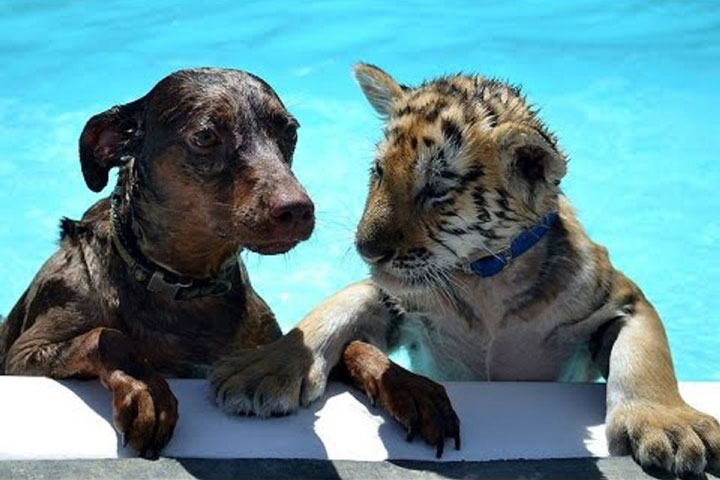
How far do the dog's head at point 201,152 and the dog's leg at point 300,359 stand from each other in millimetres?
317

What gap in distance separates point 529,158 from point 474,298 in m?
0.60

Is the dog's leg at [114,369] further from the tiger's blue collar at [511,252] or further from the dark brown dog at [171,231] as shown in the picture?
the tiger's blue collar at [511,252]

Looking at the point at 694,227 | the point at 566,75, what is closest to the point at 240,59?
the point at 566,75

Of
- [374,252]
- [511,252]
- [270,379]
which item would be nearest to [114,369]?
[270,379]

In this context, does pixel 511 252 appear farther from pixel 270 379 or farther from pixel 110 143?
pixel 110 143

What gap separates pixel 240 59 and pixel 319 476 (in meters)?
8.80

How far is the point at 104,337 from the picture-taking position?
422 cm

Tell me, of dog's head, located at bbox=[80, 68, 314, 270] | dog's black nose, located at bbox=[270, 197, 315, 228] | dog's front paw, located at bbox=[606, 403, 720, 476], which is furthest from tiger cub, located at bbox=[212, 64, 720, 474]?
dog's head, located at bbox=[80, 68, 314, 270]

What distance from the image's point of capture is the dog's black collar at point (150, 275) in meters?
4.71

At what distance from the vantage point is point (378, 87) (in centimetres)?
464

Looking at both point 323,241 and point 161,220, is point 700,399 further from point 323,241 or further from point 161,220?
point 323,241

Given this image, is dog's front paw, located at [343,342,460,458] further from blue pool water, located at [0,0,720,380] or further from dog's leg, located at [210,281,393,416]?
blue pool water, located at [0,0,720,380]

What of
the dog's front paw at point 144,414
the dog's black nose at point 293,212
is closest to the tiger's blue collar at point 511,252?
the dog's black nose at point 293,212

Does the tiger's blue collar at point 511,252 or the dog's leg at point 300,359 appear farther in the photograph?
the tiger's blue collar at point 511,252
